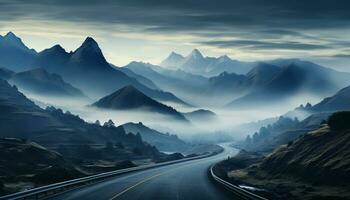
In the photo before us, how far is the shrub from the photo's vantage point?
319 ft

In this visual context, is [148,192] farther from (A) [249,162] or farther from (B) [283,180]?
(A) [249,162]

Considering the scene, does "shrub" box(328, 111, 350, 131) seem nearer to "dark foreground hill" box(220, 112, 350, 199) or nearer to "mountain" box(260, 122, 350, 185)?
"dark foreground hill" box(220, 112, 350, 199)

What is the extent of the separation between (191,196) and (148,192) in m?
4.44

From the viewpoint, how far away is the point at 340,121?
9906 centimetres

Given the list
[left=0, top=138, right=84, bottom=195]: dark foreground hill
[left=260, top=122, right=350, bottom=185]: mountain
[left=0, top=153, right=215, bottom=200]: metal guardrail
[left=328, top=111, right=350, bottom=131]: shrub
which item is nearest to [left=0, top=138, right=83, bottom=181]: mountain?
[left=0, top=138, right=84, bottom=195]: dark foreground hill

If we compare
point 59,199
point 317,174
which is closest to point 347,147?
point 317,174

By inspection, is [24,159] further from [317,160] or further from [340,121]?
[317,160]

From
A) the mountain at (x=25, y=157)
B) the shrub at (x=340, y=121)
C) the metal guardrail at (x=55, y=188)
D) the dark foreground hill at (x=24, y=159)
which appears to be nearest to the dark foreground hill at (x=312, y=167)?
the shrub at (x=340, y=121)

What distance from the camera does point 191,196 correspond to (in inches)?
1535

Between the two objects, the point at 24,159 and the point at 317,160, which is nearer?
the point at 317,160

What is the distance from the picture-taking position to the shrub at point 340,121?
97.2m

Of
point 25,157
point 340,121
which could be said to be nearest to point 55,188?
point 340,121

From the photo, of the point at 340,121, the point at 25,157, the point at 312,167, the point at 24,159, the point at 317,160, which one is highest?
the point at 25,157

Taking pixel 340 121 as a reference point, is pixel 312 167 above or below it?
below
